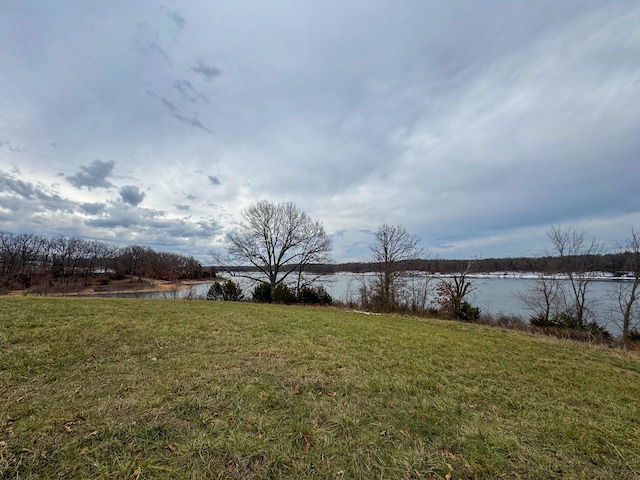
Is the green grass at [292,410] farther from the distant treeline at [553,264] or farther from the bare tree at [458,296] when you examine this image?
the distant treeline at [553,264]

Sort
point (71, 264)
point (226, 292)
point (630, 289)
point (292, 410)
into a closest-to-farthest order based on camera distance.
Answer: point (292, 410) → point (630, 289) → point (226, 292) → point (71, 264)

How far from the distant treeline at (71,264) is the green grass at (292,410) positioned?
36040 millimetres

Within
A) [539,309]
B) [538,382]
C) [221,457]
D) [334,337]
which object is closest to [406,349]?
[334,337]

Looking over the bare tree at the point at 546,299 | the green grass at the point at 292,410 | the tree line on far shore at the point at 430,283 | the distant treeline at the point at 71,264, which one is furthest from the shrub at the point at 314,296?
the distant treeline at the point at 71,264

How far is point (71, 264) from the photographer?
48.2 m

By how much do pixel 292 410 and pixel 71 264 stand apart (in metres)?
63.4

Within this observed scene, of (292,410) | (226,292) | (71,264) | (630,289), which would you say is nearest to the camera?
(292,410)

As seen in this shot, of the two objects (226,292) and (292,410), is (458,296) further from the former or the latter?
(292,410)

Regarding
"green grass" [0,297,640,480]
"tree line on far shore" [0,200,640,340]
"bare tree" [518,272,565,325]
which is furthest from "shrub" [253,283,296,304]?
"bare tree" [518,272,565,325]

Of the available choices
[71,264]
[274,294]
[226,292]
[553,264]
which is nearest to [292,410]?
[274,294]

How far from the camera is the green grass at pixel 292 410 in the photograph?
2.04 metres

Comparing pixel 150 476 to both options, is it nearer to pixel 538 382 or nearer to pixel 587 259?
pixel 538 382

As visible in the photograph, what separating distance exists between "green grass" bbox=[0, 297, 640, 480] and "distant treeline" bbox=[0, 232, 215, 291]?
36.0 metres

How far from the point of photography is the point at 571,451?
232 centimetres
